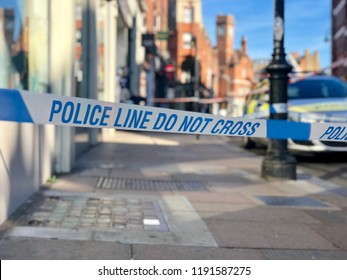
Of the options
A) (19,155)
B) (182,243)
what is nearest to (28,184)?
(19,155)

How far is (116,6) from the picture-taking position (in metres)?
17.4

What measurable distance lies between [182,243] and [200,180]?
3903 mm

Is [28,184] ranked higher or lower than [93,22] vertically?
lower

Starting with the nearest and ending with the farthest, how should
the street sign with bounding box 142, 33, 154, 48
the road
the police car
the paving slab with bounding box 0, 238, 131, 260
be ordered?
the paving slab with bounding box 0, 238, 131, 260, the road, the police car, the street sign with bounding box 142, 33, 154, 48

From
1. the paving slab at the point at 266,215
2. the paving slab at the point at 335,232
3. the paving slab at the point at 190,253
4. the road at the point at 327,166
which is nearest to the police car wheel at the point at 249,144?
the road at the point at 327,166

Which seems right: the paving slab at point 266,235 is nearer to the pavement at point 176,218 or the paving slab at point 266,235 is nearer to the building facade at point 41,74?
the pavement at point 176,218

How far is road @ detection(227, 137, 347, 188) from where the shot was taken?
9.18 metres

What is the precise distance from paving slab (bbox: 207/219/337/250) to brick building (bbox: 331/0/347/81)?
4718 centimetres

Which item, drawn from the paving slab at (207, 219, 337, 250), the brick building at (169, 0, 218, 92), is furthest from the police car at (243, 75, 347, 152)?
the brick building at (169, 0, 218, 92)

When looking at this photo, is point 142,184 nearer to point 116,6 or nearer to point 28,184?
point 28,184

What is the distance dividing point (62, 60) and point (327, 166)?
20.4ft

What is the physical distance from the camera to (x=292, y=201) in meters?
6.69

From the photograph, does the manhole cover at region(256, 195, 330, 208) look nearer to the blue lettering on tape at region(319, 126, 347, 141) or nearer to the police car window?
A: the blue lettering on tape at region(319, 126, 347, 141)

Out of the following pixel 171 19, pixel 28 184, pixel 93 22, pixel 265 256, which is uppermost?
pixel 171 19
